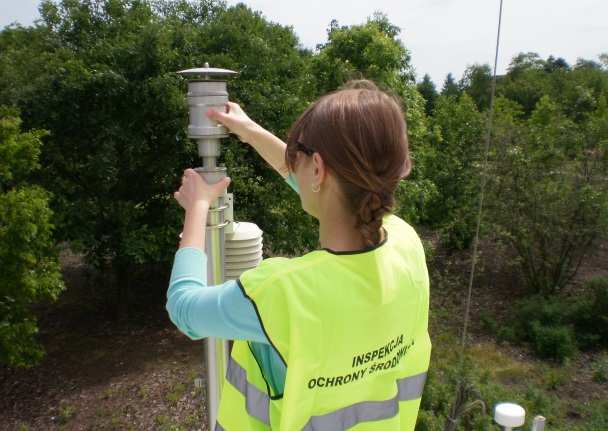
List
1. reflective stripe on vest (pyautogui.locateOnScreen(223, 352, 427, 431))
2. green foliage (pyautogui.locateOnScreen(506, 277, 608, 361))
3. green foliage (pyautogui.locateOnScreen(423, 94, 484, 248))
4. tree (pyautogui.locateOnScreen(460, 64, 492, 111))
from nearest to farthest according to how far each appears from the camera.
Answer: reflective stripe on vest (pyautogui.locateOnScreen(223, 352, 427, 431)) < green foliage (pyautogui.locateOnScreen(506, 277, 608, 361)) < green foliage (pyautogui.locateOnScreen(423, 94, 484, 248)) < tree (pyautogui.locateOnScreen(460, 64, 492, 111))

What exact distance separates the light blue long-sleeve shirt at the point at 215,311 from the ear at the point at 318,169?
251 millimetres

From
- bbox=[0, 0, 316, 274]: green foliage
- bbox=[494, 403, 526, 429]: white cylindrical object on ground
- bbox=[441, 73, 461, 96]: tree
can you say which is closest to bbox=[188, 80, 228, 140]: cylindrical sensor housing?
bbox=[494, 403, 526, 429]: white cylindrical object on ground

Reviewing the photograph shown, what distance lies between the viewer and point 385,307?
115 centimetres

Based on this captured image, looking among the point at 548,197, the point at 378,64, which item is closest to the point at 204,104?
the point at 378,64

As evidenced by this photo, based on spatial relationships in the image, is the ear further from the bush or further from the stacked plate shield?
the bush

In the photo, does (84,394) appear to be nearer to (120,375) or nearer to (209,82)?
(120,375)

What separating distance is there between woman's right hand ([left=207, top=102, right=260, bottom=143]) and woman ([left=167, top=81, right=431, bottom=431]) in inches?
12.0

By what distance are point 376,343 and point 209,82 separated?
2.43ft

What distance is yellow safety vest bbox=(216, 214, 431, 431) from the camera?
3.38ft

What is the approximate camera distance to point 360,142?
1021 mm

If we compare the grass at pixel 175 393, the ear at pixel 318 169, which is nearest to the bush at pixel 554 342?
the grass at pixel 175 393

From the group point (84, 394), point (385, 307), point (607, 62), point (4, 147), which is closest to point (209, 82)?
point (385, 307)

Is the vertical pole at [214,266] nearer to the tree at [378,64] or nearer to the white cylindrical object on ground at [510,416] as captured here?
the white cylindrical object on ground at [510,416]

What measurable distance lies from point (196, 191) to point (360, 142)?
517 millimetres
